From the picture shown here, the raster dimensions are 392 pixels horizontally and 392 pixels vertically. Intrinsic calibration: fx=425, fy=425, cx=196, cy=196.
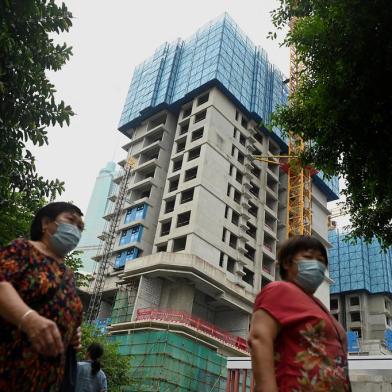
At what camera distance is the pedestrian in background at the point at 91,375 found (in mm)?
4555

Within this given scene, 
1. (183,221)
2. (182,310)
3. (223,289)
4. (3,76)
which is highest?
(183,221)

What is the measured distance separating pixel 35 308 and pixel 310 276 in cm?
143

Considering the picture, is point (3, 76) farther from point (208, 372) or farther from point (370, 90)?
point (208, 372)

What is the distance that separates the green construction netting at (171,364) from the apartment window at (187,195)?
12.2 metres

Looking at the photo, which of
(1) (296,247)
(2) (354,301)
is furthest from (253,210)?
(1) (296,247)

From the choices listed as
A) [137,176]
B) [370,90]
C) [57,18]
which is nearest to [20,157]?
[57,18]

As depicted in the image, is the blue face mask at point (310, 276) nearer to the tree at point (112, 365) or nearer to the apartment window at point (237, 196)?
the tree at point (112, 365)

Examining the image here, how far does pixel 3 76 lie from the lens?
5617 millimetres

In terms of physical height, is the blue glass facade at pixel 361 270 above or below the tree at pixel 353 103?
above

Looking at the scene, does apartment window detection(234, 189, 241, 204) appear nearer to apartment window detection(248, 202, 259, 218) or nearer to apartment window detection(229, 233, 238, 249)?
apartment window detection(248, 202, 259, 218)

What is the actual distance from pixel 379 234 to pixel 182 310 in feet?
68.9

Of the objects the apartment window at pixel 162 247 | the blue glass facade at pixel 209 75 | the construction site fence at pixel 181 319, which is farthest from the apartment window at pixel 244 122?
the construction site fence at pixel 181 319

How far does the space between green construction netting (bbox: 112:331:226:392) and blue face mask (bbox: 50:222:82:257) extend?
69.3 ft

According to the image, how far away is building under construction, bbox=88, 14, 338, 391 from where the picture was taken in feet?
85.3
